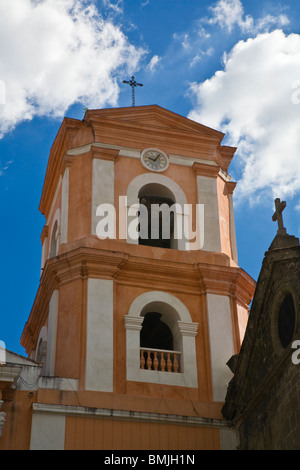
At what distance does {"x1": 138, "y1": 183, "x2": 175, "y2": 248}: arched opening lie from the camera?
759 inches

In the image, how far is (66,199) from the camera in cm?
1916

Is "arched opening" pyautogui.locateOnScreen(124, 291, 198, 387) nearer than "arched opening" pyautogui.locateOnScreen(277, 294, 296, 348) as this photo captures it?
No

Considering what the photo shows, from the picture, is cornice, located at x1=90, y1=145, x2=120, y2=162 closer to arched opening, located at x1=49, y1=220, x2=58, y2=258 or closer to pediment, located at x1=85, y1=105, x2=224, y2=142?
pediment, located at x1=85, y1=105, x2=224, y2=142

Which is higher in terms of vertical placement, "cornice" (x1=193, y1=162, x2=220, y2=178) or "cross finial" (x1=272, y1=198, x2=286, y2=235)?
"cornice" (x1=193, y1=162, x2=220, y2=178)

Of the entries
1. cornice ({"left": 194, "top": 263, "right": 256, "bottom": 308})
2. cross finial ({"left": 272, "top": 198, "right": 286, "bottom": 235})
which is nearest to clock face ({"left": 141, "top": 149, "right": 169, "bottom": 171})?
cornice ({"left": 194, "top": 263, "right": 256, "bottom": 308})

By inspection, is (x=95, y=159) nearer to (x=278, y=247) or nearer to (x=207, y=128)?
(x=207, y=128)

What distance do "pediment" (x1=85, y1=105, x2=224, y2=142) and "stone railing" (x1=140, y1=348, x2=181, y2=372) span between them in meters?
5.66

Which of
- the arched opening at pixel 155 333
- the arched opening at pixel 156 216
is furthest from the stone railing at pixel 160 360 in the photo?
the arched opening at pixel 156 216

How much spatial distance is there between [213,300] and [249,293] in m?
1.15

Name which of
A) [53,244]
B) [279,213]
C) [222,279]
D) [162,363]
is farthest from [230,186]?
[162,363]

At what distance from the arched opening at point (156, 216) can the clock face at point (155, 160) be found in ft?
1.46

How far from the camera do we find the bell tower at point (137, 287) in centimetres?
1606

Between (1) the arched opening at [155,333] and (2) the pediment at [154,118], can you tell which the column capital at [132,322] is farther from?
(2) the pediment at [154,118]

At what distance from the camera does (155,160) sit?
65.1 ft
